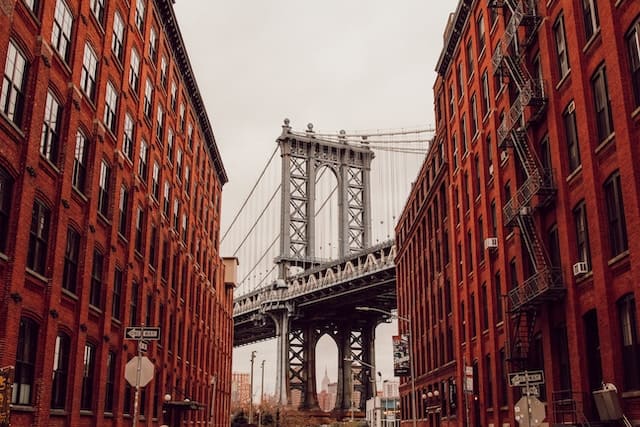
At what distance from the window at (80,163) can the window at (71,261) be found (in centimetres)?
180

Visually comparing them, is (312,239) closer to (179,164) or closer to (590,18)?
(179,164)

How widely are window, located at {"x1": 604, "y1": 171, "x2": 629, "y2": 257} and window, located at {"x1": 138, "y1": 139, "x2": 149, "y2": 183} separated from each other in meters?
22.5

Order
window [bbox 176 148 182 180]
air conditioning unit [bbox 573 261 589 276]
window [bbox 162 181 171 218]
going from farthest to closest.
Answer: window [bbox 176 148 182 180], window [bbox 162 181 171 218], air conditioning unit [bbox 573 261 589 276]

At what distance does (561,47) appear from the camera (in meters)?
27.1

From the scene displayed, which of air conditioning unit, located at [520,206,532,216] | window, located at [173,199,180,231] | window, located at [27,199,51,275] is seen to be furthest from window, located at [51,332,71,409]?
window, located at [173,199,180,231]

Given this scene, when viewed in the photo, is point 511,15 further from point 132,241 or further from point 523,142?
point 132,241

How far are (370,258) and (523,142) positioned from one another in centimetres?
6302

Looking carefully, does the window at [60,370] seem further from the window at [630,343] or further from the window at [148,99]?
the window at [630,343]

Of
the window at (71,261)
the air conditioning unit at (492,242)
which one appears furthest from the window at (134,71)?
the air conditioning unit at (492,242)

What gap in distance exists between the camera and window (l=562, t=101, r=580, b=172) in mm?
25409

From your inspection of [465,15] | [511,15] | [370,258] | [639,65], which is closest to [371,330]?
[370,258]

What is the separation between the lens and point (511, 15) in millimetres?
32875

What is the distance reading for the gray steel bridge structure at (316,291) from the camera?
100562 millimetres

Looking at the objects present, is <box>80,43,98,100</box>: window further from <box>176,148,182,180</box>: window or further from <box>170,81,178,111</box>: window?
→ <box>176,148,182,180</box>: window
